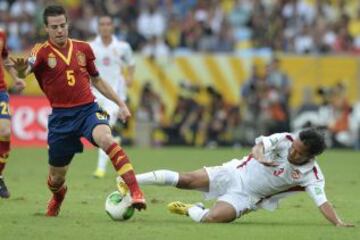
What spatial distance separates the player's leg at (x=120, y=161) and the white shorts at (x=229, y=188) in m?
1.11

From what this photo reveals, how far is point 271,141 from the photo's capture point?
433 inches

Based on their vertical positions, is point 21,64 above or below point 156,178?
above

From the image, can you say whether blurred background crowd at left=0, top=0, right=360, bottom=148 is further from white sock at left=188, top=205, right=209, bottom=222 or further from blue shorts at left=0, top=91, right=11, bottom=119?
white sock at left=188, top=205, right=209, bottom=222

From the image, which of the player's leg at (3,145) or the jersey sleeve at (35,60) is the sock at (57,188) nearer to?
the jersey sleeve at (35,60)

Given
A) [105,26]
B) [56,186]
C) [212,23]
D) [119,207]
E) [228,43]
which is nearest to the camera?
[119,207]

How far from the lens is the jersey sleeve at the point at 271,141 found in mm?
10969

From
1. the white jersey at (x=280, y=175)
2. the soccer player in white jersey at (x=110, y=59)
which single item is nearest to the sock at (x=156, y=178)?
the white jersey at (x=280, y=175)

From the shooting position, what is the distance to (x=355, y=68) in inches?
1161

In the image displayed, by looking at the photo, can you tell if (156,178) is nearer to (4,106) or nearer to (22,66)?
(22,66)

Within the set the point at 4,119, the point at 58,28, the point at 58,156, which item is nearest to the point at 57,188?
the point at 58,156

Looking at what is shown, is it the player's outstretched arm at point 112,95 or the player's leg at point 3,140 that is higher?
the player's outstretched arm at point 112,95

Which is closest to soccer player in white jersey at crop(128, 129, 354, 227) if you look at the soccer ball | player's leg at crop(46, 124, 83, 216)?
the soccer ball

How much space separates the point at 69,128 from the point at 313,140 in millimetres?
2696

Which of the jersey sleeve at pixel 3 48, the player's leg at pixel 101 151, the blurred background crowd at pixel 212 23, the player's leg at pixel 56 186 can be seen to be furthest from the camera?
the blurred background crowd at pixel 212 23
